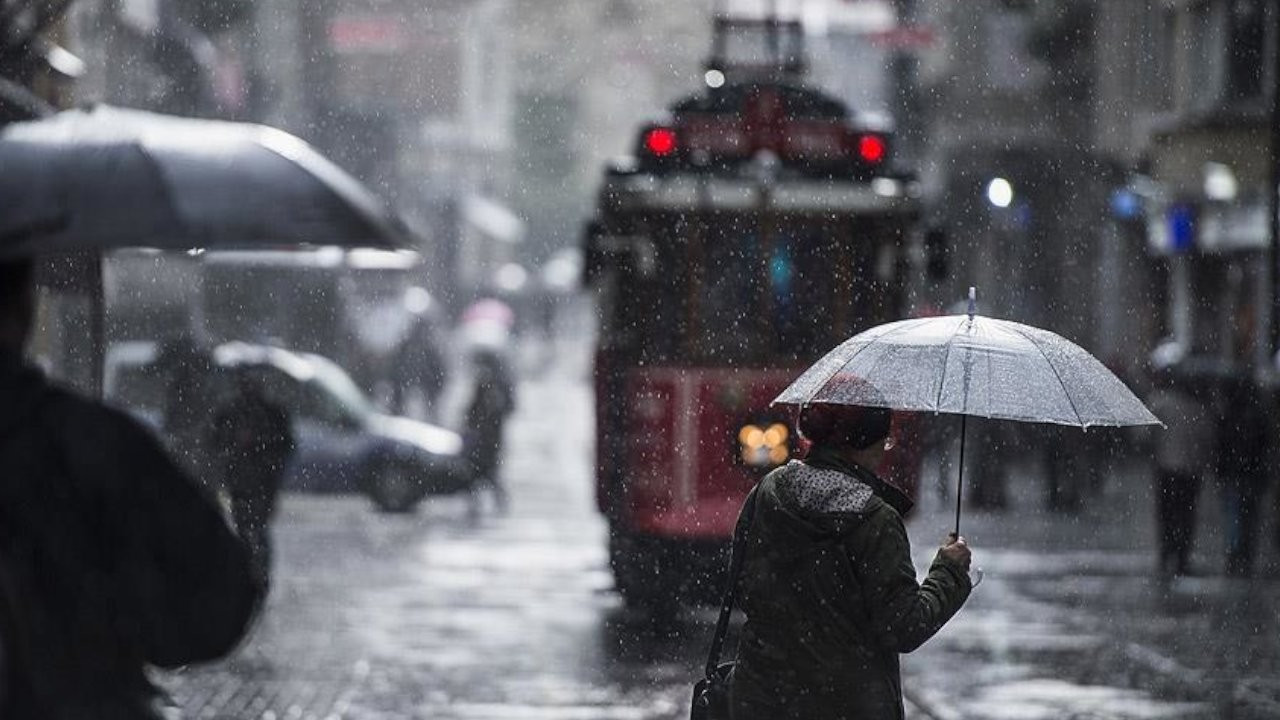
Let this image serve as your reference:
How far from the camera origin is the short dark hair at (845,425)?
5.81m

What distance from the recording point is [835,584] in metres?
5.73

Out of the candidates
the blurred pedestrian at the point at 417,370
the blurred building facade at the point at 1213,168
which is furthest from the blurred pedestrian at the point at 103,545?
the blurred pedestrian at the point at 417,370

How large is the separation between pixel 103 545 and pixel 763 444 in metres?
11.2

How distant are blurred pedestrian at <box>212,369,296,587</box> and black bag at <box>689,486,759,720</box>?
831cm

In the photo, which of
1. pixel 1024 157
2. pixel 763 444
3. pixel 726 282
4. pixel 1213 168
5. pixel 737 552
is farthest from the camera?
pixel 1024 157

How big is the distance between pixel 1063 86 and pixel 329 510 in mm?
23337

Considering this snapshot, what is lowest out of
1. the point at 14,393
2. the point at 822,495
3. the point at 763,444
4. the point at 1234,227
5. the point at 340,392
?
the point at 340,392

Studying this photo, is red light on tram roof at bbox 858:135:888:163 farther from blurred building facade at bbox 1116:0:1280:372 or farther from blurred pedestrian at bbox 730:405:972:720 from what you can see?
blurred building facade at bbox 1116:0:1280:372

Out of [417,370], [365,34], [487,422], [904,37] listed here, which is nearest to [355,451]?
[487,422]

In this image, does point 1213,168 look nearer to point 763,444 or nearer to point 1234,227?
point 1234,227

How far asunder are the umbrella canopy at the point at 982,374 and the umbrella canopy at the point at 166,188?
4.06ft

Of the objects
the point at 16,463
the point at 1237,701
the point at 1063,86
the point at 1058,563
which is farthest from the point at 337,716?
the point at 1063,86

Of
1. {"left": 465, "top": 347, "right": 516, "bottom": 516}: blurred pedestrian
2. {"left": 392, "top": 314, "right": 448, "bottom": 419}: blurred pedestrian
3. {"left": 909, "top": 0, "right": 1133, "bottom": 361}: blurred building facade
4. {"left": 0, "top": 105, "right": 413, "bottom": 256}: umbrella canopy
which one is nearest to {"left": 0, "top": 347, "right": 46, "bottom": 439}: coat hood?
{"left": 0, "top": 105, "right": 413, "bottom": 256}: umbrella canopy

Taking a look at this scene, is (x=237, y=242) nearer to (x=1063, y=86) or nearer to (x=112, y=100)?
(x=112, y=100)
